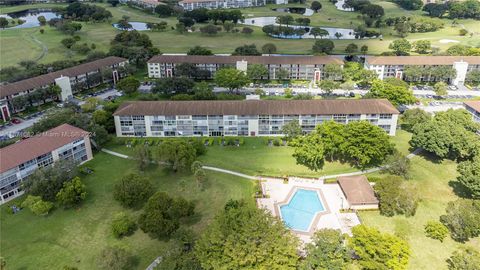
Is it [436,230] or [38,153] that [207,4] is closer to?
[38,153]

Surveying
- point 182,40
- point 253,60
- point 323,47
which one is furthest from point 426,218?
point 182,40

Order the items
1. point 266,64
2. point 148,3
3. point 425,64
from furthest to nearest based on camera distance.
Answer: point 148,3 < point 266,64 < point 425,64

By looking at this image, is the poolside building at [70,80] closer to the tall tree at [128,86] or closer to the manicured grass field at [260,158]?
the tall tree at [128,86]

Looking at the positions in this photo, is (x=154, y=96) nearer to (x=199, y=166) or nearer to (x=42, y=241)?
(x=199, y=166)

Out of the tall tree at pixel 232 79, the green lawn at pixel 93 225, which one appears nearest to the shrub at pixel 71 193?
the green lawn at pixel 93 225

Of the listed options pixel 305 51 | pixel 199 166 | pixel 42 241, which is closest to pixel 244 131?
pixel 199 166

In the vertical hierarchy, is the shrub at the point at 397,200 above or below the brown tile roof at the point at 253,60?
below
